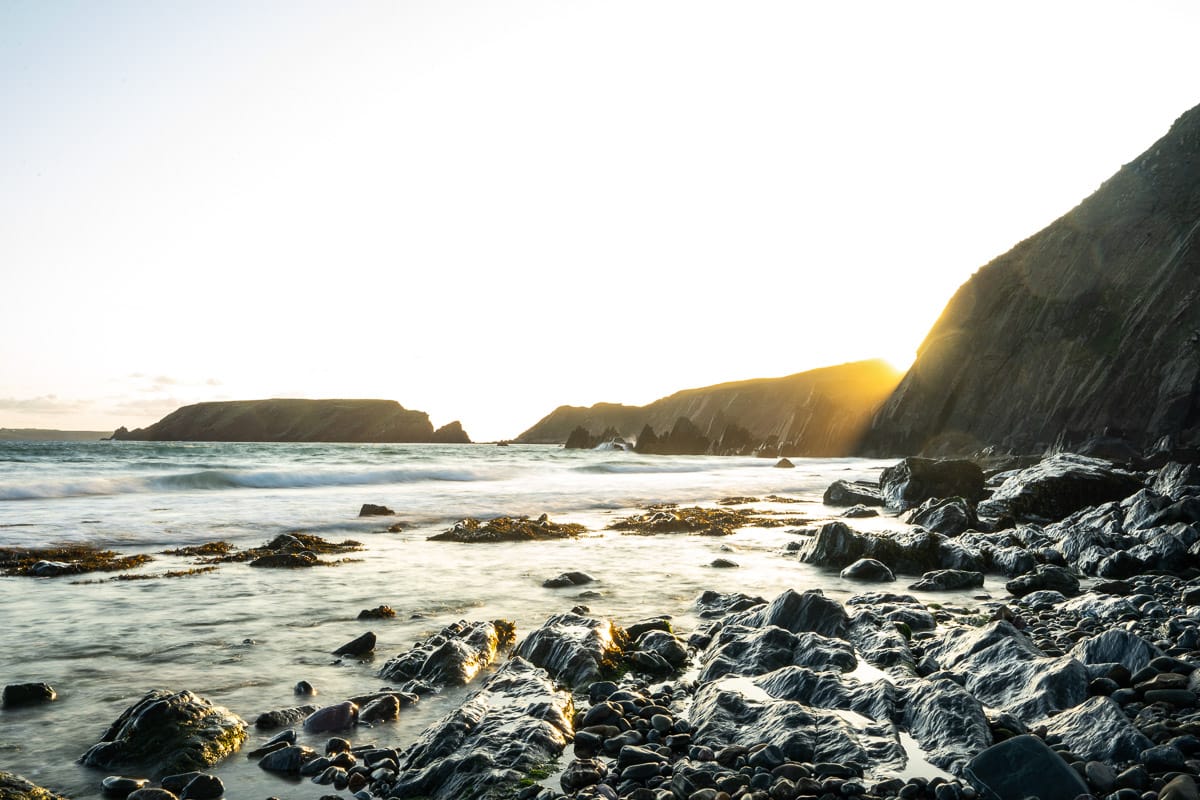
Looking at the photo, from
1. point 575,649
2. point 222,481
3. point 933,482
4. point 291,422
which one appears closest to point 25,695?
point 575,649

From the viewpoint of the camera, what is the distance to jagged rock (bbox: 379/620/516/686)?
545cm

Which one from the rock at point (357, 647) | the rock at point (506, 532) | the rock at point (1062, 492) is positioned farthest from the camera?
the rock at point (1062, 492)

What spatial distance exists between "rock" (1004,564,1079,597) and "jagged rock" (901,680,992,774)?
487 centimetres

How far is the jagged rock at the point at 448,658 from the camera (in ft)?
17.9

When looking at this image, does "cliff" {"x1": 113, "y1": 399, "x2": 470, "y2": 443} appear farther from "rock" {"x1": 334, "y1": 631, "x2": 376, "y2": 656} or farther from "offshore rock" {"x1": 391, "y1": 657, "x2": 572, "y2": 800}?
"offshore rock" {"x1": 391, "y1": 657, "x2": 572, "y2": 800}

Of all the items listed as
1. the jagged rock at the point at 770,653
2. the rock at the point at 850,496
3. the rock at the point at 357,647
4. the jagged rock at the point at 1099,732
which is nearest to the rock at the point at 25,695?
the rock at the point at 357,647

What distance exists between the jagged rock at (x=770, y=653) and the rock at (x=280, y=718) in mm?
2833

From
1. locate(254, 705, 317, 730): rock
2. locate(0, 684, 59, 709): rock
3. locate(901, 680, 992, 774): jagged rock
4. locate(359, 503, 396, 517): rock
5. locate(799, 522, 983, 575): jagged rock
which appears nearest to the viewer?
locate(901, 680, 992, 774): jagged rock

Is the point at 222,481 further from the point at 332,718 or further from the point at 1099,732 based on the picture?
the point at 1099,732

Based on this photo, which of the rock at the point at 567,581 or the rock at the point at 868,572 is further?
the rock at the point at 868,572

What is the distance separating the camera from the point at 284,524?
16.8 metres

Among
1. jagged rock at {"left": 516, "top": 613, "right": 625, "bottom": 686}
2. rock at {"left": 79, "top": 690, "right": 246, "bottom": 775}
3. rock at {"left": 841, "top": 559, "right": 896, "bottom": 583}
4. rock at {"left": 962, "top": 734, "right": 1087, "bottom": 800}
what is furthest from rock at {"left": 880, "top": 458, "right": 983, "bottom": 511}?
rock at {"left": 79, "top": 690, "right": 246, "bottom": 775}

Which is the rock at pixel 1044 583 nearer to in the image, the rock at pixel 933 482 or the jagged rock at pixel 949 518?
the jagged rock at pixel 949 518

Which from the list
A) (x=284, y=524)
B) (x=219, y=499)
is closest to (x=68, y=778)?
(x=284, y=524)
